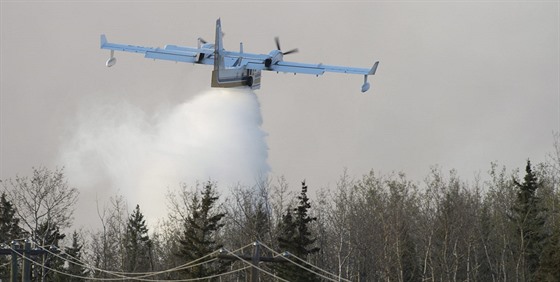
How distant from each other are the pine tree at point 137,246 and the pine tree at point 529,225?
26661mm

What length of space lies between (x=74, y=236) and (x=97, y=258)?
5.38 m

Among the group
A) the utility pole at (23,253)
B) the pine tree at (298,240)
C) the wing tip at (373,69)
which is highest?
Result: the wing tip at (373,69)

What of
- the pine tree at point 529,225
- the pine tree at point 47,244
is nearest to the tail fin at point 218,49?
the pine tree at point 47,244

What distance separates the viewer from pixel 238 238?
8006 centimetres

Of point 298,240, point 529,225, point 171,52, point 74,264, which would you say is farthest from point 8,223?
point 529,225

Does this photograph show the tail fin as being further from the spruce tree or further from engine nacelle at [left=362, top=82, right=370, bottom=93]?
the spruce tree

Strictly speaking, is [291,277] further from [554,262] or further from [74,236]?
[74,236]

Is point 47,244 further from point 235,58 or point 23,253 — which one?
point 23,253

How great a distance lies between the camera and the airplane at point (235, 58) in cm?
7081

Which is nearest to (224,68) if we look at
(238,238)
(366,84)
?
(366,84)

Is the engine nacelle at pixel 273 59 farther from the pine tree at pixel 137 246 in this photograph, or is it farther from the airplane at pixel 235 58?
the pine tree at pixel 137 246

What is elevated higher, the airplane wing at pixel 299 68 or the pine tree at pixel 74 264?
the airplane wing at pixel 299 68

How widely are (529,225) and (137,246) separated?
1527 inches

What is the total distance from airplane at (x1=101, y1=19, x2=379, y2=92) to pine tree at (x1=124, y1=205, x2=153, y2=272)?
1716cm
